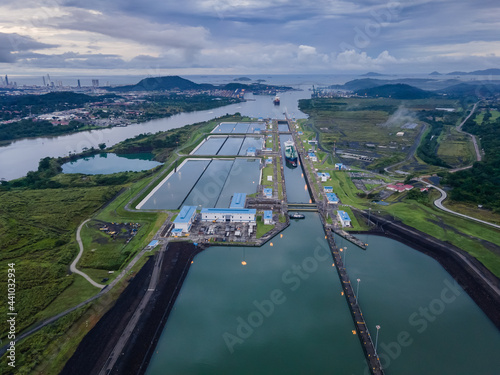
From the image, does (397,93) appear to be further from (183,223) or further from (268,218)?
(183,223)

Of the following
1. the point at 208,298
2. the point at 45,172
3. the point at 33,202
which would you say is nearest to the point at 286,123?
the point at 45,172

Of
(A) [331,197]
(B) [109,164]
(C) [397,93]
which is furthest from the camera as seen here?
(C) [397,93]

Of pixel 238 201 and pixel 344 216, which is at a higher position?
pixel 238 201

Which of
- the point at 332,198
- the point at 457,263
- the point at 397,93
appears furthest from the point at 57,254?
the point at 397,93

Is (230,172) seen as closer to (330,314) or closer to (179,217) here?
(179,217)

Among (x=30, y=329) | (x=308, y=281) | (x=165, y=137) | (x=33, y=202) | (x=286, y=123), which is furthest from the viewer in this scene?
(x=286, y=123)

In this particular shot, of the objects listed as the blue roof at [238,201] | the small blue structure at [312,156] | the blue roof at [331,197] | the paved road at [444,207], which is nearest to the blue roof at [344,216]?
the blue roof at [331,197]

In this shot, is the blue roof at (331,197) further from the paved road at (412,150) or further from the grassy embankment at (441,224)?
Answer: the paved road at (412,150)
